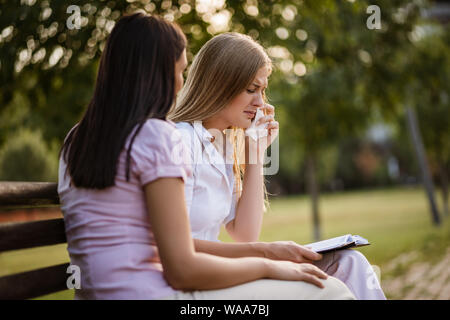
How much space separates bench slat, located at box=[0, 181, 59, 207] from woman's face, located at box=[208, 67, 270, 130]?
895mm

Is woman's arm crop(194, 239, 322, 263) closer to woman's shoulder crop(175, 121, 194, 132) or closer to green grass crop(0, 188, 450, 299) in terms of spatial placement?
woman's shoulder crop(175, 121, 194, 132)

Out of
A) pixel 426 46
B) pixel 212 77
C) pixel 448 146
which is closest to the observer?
pixel 212 77

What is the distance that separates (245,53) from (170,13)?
2046mm

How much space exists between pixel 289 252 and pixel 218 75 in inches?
38.9

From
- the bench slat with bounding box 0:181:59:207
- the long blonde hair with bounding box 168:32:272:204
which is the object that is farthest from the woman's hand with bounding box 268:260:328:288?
the bench slat with bounding box 0:181:59:207

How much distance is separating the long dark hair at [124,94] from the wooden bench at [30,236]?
51 cm

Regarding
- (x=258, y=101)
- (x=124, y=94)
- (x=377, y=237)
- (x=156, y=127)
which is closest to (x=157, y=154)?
(x=156, y=127)

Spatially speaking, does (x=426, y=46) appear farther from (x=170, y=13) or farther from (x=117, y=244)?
(x=117, y=244)

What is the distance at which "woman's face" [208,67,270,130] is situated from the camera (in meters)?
2.63

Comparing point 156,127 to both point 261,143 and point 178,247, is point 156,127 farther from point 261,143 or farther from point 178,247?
point 261,143

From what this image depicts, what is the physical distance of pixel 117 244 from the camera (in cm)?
167

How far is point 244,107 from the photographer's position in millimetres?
2672
